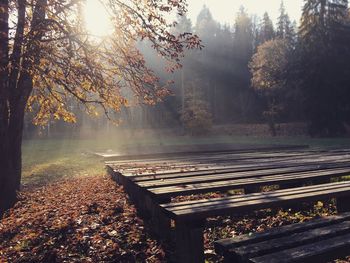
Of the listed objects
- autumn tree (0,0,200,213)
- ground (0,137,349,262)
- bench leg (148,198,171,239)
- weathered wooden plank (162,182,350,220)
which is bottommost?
ground (0,137,349,262)

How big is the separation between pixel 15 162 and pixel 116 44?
3702mm

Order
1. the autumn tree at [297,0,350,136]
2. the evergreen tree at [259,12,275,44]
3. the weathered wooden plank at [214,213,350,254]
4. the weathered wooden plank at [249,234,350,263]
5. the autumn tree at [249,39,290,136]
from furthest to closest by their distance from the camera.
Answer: the evergreen tree at [259,12,275,44] < the autumn tree at [249,39,290,136] < the autumn tree at [297,0,350,136] < the weathered wooden plank at [214,213,350,254] < the weathered wooden plank at [249,234,350,263]

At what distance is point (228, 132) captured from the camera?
50281 mm

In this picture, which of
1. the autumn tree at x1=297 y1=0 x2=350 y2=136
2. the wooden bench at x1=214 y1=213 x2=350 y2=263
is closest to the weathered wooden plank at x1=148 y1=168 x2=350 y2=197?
the wooden bench at x1=214 y1=213 x2=350 y2=263

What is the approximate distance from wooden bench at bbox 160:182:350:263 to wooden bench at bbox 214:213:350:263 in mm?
439

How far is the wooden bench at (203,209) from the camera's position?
11.4ft

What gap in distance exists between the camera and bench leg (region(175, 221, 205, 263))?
3461 mm

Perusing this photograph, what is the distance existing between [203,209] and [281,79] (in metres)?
40.2

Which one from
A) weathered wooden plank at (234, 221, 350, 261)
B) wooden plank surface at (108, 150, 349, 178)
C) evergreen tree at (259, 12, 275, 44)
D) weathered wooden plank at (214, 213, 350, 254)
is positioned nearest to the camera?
weathered wooden plank at (234, 221, 350, 261)

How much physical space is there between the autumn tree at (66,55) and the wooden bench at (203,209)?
3934 mm

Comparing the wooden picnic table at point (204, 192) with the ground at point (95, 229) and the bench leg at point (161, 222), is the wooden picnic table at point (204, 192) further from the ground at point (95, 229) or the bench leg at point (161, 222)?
the ground at point (95, 229)

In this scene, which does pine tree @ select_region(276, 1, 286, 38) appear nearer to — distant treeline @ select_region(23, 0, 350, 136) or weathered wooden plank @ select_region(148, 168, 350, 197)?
distant treeline @ select_region(23, 0, 350, 136)

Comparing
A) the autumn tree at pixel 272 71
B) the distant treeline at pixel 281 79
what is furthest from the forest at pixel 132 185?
the autumn tree at pixel 272 71

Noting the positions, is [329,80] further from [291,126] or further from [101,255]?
[101,255]
